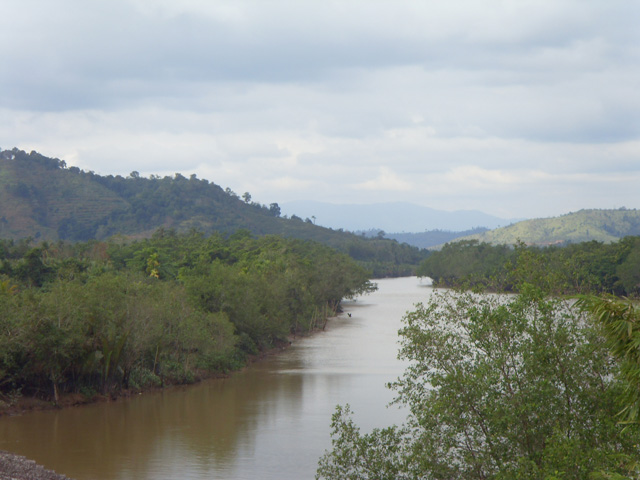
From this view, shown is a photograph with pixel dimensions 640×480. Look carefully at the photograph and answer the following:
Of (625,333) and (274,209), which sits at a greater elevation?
(274,209)

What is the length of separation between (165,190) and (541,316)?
14990 centimetres

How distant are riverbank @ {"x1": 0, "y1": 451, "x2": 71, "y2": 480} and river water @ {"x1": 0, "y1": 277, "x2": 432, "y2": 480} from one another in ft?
6.79

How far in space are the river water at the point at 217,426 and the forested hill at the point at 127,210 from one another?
241 feet

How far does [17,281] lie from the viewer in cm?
3975

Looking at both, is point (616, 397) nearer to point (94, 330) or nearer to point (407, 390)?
point (407, 390)

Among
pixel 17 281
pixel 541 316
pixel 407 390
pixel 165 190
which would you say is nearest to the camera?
pixel 541 316

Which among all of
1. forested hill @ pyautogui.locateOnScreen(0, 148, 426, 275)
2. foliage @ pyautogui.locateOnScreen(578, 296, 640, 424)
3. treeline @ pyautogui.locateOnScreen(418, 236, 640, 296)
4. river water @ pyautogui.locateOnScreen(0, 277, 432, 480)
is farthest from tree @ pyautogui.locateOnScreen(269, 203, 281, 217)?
foliage @ pyautogui.locateOnScreen(578, 296, 640, 424)

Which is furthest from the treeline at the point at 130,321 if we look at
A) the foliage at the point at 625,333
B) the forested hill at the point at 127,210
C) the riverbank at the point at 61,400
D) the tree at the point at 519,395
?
the forested hill at the point at 127,210

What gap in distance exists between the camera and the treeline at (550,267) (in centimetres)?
1539

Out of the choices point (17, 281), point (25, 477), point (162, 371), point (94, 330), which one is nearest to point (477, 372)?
point (25, 477)

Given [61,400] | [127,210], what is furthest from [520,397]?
[127,210]

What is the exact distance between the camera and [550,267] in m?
22.7

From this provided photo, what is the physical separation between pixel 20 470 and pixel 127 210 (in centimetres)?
12733

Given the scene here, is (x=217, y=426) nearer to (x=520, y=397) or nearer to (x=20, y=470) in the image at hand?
(x=20, y=470)
